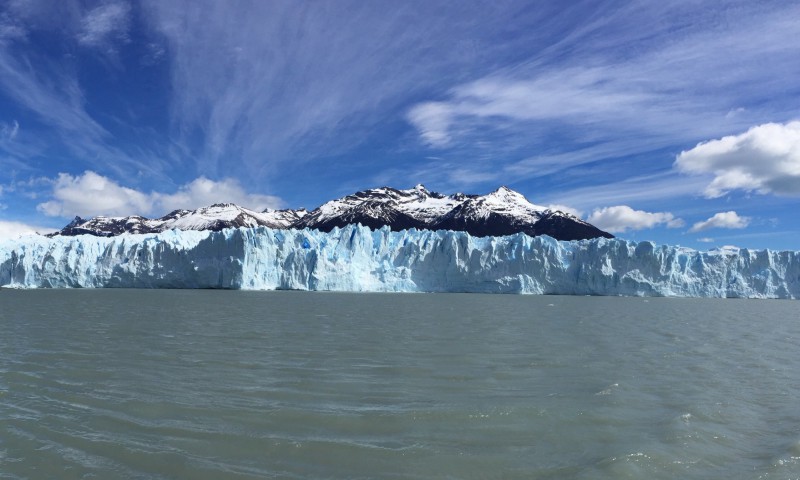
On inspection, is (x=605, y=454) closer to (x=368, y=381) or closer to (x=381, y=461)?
(x=381, y=461)

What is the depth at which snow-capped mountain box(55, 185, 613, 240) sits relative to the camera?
133 m

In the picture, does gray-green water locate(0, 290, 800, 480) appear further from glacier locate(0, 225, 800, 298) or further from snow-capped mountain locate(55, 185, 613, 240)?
snow-capped mountain locate(55, 185, 613, 240)

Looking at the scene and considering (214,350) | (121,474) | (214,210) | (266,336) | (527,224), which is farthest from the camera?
(214,210)

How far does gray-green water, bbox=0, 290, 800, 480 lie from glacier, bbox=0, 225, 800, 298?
42724 millimetres

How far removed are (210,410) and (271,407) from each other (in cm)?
79

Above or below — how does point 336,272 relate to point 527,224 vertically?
below

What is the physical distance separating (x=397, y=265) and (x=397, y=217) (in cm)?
8947

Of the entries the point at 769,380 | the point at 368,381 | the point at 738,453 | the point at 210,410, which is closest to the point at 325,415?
the point at 210,410

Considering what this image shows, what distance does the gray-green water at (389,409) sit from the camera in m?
5.24

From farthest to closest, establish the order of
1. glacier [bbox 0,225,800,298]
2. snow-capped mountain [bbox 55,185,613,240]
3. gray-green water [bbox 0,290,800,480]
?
1. snow-capped mountain [bbox 55,185,613,240]
2. glacier [bbox 0,225,800,298]
3. gray-green water [bbox 0,290,800,480]

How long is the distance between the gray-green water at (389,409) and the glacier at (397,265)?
42724 mm

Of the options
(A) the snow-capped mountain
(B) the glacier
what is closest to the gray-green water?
(B) the glacier

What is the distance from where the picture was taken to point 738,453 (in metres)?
5.75

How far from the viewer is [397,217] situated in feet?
490
